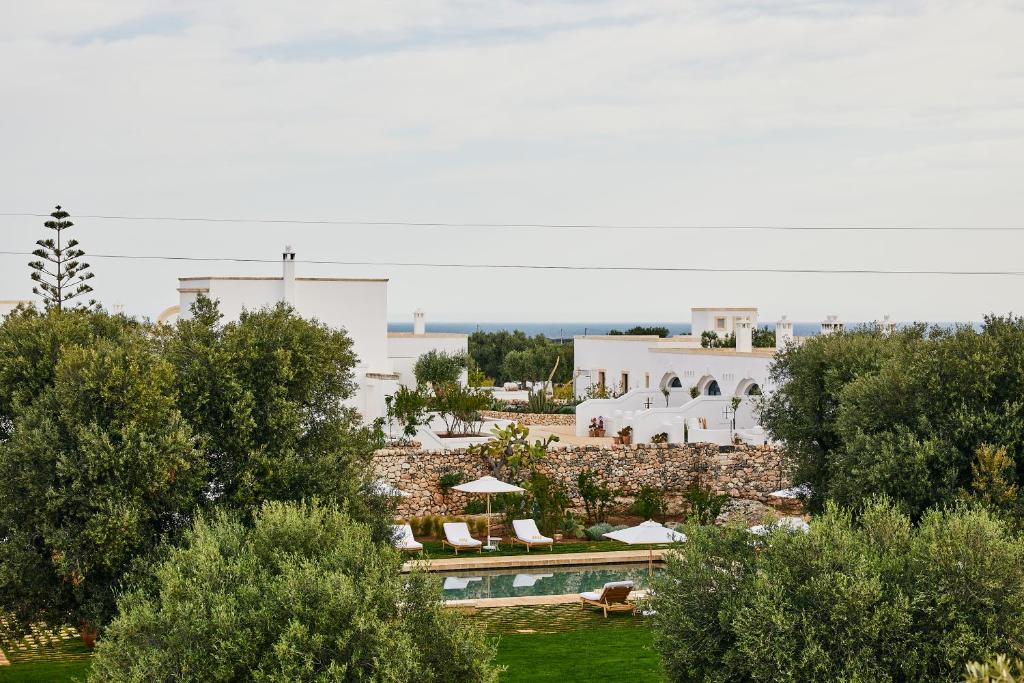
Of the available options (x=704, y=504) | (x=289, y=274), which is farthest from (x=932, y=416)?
(x=289, y=274)

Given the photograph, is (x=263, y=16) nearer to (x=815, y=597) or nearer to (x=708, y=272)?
(x=815, y=597)

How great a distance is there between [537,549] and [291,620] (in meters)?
13.5

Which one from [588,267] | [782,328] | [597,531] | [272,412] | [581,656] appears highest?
[588,267]

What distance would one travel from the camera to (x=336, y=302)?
31984 millimetres

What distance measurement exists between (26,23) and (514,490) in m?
14.8

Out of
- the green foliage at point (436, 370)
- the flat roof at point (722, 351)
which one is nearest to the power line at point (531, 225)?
the flat roof at point (722, 351)

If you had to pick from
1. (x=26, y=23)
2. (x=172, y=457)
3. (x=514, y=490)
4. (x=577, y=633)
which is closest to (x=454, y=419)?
(x=514, y=490)

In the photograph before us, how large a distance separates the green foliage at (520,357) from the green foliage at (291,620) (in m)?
45.8

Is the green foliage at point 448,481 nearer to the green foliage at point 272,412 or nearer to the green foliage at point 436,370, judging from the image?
the green foliage at point 436,370

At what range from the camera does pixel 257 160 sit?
33.6m

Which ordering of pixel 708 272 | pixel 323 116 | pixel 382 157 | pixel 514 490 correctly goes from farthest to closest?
pixel 708 272
pixel 382 157
pixel 323 116
pixel 514 490

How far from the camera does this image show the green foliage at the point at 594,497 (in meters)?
23.8

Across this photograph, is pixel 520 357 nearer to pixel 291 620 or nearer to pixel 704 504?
pixel 704 504

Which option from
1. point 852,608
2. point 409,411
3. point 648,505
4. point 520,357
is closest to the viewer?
point 852,608
